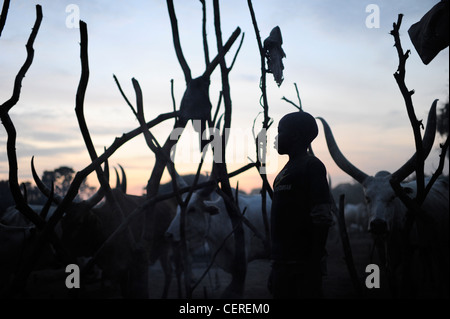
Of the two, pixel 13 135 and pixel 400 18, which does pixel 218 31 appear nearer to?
pixel 400 18

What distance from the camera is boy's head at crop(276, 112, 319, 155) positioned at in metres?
2.35

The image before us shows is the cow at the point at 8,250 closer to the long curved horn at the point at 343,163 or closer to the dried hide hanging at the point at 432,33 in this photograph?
the long curved horn at the point at 343,163

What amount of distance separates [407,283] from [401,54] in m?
1.71

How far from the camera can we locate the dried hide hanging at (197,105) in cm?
302

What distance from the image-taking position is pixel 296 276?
2137mm

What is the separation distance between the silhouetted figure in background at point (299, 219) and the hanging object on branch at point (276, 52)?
31.9 inches

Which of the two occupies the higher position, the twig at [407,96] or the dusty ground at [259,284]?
the twig at [407,96]

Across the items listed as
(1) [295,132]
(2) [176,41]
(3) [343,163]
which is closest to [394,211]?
(3) [343,163]

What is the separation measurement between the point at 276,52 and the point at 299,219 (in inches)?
57.4

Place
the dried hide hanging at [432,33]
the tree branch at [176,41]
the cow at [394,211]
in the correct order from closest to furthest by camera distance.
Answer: the dried hide hanging at [432,33] < the tree branch at [176,41] < the cow at [394,211]

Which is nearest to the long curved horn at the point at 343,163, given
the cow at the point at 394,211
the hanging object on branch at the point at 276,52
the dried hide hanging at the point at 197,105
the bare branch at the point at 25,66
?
the cow at the point at 394,211

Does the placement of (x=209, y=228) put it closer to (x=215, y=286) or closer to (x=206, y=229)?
(x=206, y=229)

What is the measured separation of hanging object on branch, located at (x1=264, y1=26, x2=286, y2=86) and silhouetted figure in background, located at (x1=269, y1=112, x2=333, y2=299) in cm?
81
